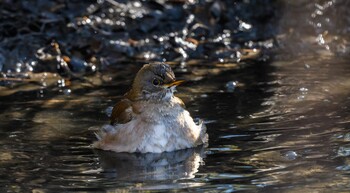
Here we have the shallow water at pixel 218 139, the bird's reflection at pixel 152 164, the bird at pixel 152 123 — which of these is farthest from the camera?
the bird at pixel 152 123

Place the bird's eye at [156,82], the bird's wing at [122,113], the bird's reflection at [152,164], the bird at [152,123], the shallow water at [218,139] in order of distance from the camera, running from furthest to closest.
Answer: the bird's eye at [156,82], the bird's wing at [122,113], the bird at [152,123], the bird's reflection at [152,164], the shallow water at [218,139]

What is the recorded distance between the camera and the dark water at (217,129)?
7922 mm

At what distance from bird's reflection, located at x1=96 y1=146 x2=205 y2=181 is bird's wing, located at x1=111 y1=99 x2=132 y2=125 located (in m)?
0.39

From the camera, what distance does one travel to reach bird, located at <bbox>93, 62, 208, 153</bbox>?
9203 millimetres

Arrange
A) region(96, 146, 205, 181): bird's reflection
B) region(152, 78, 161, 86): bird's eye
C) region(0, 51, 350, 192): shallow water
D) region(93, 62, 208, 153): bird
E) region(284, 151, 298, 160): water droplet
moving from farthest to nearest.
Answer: region(152, 78, 161, 86): bird's eye
region(93, 62, 208, 153): bird
region(284, 151, 298, 160): water droplet
region(96, 146, 205, 181): bird's reflection
region(0, 51, 350, 192): shallow water

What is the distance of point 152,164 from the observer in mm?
8734

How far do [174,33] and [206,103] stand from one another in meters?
3.96

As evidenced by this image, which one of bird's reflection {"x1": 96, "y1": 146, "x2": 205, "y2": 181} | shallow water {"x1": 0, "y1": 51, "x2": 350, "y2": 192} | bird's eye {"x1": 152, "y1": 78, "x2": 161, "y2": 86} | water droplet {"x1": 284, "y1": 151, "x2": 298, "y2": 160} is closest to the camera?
shallow water {"x1": 0, "y1": 51, "x2": 350, "y2": 192}

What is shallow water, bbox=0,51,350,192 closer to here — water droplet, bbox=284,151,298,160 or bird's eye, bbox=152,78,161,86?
water droplet, bbox=284,151,298,160

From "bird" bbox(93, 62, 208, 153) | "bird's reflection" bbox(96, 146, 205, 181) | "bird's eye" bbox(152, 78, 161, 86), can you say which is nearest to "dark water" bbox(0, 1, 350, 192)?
"bird's reflection" bbox(96, 146, 205, 181)

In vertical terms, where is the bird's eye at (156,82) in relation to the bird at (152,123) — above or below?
above

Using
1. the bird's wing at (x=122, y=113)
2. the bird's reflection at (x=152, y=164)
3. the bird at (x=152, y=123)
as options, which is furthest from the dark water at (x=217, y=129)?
the bird's wing at (x=122, y=113)

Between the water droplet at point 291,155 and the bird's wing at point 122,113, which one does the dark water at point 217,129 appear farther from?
the bird's wing at point 122,113

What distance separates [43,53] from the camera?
1370cm
